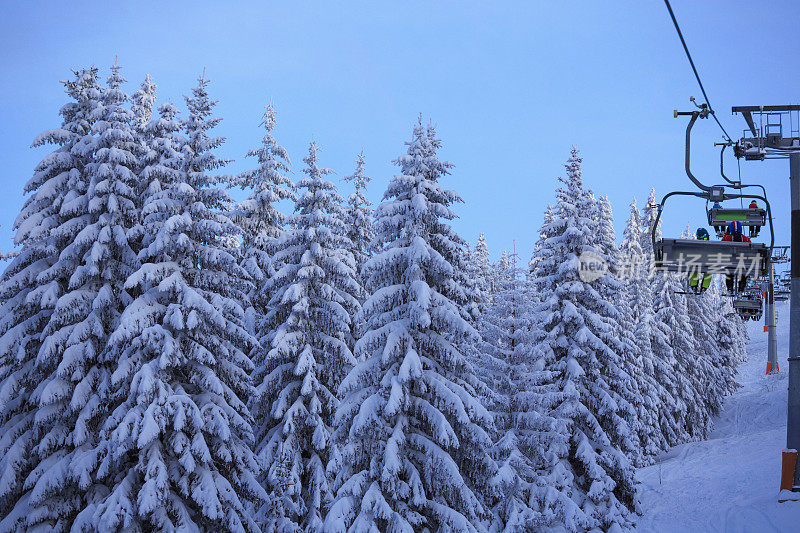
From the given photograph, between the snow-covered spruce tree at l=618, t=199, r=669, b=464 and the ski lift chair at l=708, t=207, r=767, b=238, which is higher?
the ski lift chair at l=708, t=207, r=767, b=238

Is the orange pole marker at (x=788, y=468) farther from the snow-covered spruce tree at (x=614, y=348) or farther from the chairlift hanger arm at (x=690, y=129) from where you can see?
the chairlift hanger arm at (x=690, y=129)

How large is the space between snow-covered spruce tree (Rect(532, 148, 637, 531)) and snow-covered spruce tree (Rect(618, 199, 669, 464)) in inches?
341

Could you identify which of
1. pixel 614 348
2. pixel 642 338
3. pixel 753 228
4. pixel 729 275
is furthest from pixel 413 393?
pixel 642 338

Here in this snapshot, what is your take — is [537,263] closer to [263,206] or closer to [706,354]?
[263,206]

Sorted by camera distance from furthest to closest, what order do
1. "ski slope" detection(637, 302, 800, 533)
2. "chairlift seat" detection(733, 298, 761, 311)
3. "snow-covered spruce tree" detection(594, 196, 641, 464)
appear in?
"snow-covered spruce tree" detection(594, 196, 641, 464) → "ski slope" detection(637, 302, 800, 533) → "chairlift seat" detection(733, 298, 761, 311)

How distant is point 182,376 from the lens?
1958 cm

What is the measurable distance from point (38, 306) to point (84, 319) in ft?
5.82

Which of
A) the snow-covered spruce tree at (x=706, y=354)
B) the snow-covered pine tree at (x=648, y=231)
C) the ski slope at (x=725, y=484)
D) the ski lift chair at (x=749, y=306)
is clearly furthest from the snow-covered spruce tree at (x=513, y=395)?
the snow-covered spruce tree at (x=706, y=354)

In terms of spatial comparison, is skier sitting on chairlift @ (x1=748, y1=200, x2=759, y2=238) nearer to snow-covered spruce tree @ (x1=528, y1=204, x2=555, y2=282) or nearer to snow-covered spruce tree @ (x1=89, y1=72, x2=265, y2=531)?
snow-covered spruce tree @ (x1=528, y1=204, x2=555, y2=282)

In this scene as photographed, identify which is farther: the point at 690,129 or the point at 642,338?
the point at 642,338

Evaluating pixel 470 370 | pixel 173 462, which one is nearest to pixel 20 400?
pixel 173 462

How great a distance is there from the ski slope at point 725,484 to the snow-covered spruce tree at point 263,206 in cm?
1789

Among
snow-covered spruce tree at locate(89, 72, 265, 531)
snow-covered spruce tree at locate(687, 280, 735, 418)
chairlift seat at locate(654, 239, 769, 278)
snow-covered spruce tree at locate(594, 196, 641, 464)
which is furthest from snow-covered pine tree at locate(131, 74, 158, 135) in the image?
snow-covered spruce tree at locate(687, 280, 735, 418)

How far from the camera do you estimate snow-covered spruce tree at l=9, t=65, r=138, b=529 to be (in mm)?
18266
